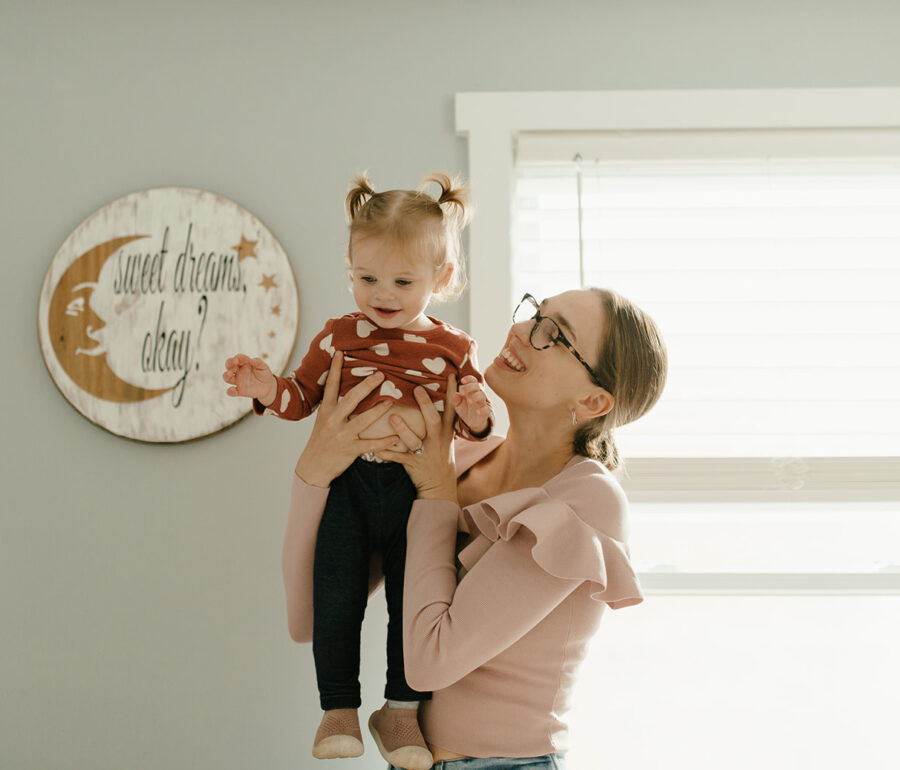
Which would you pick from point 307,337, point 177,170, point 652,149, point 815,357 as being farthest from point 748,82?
point 177,170

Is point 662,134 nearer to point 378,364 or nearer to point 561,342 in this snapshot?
point 561,342

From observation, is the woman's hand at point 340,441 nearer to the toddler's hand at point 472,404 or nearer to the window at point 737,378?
the toddler's hand at point 472,404

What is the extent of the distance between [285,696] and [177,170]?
1.39 metres

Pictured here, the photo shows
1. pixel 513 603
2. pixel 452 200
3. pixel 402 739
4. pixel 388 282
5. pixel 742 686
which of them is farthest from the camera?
pixel 742 686

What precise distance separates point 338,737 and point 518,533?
46cm

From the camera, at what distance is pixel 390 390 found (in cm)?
149

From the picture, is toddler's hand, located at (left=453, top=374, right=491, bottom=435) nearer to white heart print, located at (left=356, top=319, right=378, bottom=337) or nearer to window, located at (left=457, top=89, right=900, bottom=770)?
white heart print, located at (left=356, top=319, right=378, bottom=337)

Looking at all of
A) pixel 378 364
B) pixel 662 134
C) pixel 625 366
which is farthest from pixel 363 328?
pixel 662 134

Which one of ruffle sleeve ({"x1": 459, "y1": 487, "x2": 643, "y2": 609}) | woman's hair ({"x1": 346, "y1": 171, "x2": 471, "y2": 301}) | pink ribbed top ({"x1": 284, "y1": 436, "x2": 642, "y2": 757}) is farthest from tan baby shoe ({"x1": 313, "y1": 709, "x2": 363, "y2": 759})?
woman's hair ({"x1": 346, "y1": 171, "x2": 471, "y2": 301})

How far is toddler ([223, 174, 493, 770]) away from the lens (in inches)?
55.4

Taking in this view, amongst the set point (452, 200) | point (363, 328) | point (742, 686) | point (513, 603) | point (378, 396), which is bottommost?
point (742, 686)

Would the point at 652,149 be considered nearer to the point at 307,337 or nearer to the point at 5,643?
the point at 307,337

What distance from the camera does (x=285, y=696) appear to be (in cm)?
204

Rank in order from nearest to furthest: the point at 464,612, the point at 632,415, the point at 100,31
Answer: the point at 464,612
the point at 632,415
the point at 100,31
